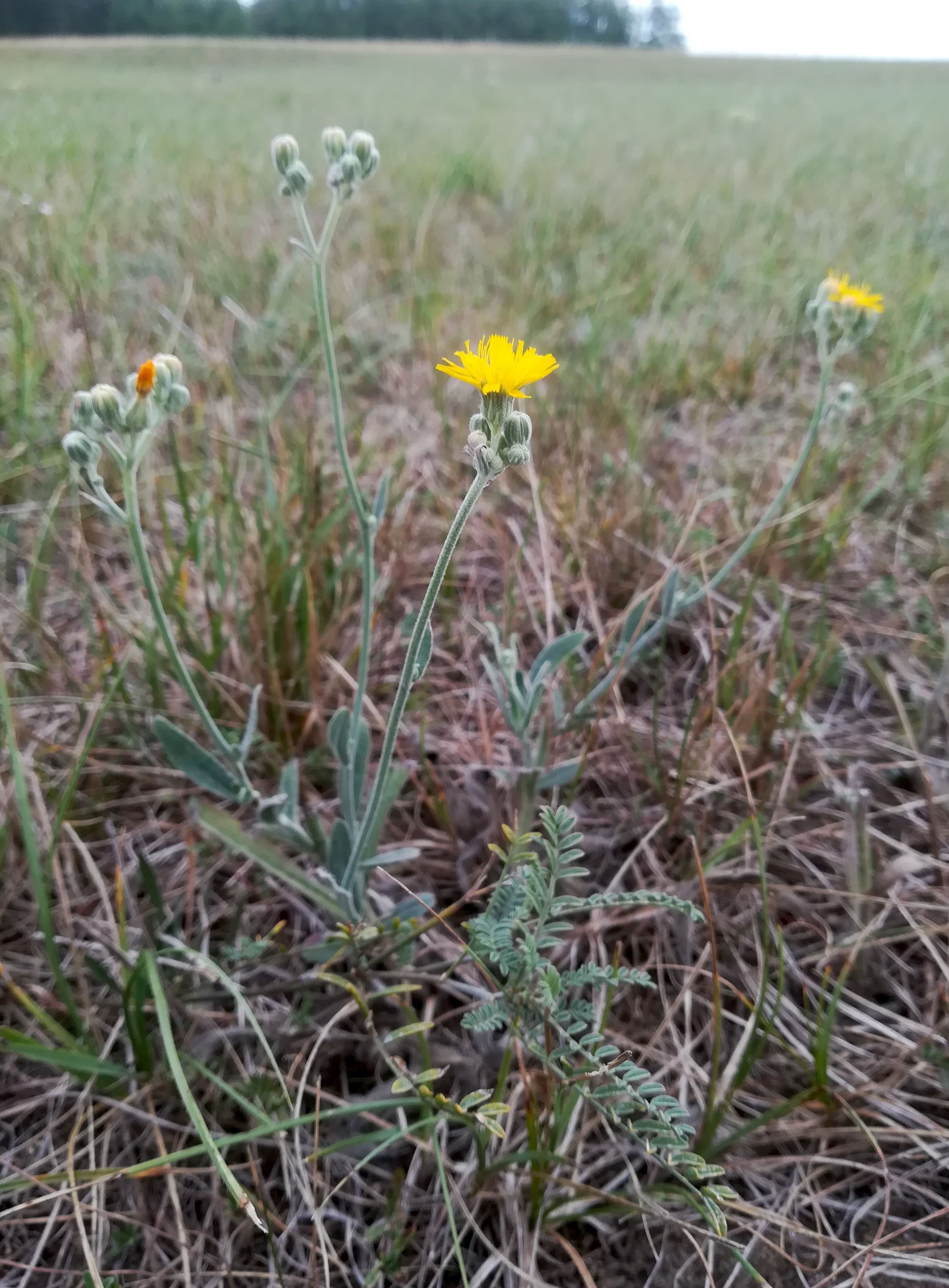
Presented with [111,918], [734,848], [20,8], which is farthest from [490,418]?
A: [20,8]

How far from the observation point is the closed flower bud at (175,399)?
1055 millimetres

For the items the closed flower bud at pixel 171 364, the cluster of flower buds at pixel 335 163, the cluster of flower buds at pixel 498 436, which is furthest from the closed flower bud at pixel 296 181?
the cluster of flower buds at pixel 498 436

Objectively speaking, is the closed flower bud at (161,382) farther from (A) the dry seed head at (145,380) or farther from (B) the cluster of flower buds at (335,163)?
(B) the cluster of flower buds at (335,163)

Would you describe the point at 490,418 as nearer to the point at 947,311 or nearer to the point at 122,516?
the point at 122,516

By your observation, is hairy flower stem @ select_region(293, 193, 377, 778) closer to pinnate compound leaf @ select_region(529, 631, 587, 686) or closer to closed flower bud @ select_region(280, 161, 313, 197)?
closed flower bud @ select_region(280, 161, 313, 197)

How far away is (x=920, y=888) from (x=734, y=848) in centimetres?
28

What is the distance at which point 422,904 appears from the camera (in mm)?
1002

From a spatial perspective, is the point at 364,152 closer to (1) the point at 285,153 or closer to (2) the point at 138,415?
(1) the point at 285,153

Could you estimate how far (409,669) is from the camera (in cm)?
86

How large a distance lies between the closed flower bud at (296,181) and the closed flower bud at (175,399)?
0.38m

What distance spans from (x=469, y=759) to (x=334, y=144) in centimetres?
106

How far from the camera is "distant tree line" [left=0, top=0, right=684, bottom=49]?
144 ft

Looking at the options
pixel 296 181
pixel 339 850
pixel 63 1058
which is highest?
pixel 296 181

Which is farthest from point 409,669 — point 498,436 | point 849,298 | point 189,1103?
point 849,298
